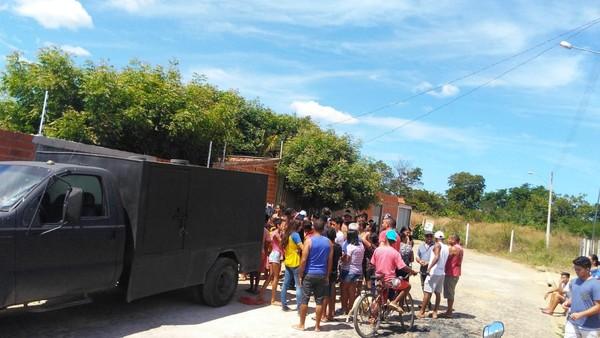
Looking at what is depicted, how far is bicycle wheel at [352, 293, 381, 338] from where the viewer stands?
8508 mm

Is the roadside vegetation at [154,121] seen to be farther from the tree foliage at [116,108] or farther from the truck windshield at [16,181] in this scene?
the truck windshield at [16,181]

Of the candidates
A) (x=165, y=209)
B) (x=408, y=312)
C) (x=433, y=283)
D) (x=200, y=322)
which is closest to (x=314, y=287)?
(x=200, y=322)

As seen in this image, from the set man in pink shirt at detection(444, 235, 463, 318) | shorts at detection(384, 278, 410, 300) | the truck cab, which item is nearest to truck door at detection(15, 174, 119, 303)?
the truck cab

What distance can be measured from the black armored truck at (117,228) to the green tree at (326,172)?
1036 cm

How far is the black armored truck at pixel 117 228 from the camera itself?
5.91 m

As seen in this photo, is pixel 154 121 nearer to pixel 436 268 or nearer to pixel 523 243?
pixel 436 268

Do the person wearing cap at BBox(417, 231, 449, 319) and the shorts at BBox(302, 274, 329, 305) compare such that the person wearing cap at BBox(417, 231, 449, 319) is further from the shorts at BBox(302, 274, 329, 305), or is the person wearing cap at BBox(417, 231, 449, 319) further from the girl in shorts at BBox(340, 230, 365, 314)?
the shorts at BBox(302, 274, 329, 305)

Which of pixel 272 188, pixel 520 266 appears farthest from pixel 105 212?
pixel 520 266

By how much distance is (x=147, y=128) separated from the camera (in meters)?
13.3

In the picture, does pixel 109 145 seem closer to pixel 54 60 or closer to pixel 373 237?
pixel 54 60

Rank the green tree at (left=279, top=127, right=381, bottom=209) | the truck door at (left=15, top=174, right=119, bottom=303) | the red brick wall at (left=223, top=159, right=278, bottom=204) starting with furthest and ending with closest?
the green tree at (left=279, top=127, right=381, bottom=209) < the red brick wall at (left=223, top=159, right=278, bottom=204) < the truck door at (left=15, top=174, right=119, bottom=303)

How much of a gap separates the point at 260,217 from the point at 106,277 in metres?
3.83

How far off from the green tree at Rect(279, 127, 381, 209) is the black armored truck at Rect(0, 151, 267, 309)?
408 inches

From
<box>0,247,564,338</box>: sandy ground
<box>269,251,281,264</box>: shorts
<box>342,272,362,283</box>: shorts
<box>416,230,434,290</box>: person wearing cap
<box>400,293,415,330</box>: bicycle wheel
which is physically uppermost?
<box>416,230,434,290</box>: person wearing cap
